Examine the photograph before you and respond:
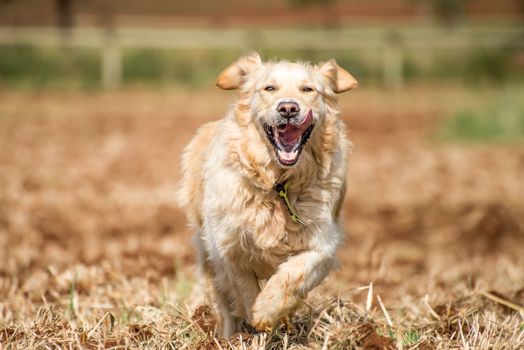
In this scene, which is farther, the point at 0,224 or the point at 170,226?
the point at 170,226

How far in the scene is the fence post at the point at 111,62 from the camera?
25.1 meters

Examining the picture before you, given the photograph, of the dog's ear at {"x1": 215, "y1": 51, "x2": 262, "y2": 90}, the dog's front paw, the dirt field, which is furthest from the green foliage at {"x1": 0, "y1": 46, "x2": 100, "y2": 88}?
the dog's front paw

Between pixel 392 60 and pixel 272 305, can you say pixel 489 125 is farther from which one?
pixel 272 305

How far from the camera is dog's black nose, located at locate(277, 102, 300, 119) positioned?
452 centimetres

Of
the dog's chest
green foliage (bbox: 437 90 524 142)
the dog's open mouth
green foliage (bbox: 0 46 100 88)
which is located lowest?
green foliage (bbox: 0 46 100 88)

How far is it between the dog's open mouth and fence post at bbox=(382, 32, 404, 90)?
22.5 m

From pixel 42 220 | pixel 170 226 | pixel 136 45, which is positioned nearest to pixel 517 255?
pixel 170 226

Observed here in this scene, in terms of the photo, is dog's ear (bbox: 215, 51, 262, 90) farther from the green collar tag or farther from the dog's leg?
the dog's leg

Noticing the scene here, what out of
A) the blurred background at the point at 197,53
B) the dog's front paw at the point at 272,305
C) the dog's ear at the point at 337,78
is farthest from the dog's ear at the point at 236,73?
the blurred background at the point at 197,53

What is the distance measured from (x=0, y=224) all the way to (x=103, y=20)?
109ft

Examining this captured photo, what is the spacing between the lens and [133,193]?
10586 mm

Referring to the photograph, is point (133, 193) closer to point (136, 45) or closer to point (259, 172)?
point (259, 172)

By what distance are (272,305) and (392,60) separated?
2442 centimetres

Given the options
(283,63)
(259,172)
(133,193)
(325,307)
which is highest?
(283,63)
